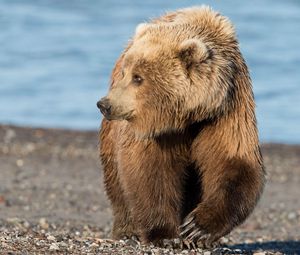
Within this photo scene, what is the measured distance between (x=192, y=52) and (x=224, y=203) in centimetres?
101

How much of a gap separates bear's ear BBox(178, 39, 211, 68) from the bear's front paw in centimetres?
99

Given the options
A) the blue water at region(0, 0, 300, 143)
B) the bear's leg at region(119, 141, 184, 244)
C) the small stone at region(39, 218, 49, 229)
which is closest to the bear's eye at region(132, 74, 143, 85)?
the bear's leg at region(119, 141, 184, 244)

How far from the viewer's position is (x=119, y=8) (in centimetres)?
2980

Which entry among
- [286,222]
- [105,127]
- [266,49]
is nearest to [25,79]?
[266,49]

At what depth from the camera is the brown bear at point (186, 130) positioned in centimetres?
707

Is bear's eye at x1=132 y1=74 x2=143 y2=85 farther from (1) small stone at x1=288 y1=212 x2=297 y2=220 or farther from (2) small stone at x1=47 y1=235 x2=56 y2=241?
(1) small stone at x1=288 y1=212 x2=297 y2=220

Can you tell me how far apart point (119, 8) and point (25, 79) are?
32.6 ft

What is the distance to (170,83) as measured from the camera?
7066mm

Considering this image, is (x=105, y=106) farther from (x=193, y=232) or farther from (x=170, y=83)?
(x=193, y=232)

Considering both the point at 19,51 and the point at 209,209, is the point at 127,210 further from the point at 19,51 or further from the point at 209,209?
the point at 19,51

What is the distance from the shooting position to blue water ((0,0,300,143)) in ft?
59.3

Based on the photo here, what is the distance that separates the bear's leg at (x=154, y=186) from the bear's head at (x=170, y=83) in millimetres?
172

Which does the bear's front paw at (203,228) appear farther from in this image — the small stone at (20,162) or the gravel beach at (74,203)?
the small stone at (20,162)

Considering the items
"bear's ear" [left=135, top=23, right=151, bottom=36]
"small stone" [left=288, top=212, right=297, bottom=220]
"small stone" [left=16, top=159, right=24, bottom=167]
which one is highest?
"bear's ear" [left=135, top=23, right=151, bottom=36]
